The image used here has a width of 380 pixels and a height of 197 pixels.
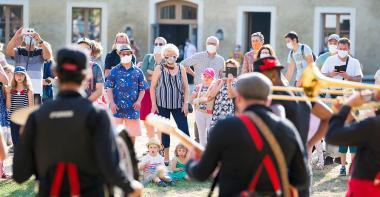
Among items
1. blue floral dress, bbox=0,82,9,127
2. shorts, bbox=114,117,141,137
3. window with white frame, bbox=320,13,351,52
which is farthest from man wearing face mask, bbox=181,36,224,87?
window with white frame, bbox=320,13,351,52

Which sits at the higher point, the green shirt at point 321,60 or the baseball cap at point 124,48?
the baseball cap at point 124,48

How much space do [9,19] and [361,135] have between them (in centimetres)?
2891

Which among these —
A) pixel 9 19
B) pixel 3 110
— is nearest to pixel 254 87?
pixel 3 110

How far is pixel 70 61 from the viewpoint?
6.48 meters

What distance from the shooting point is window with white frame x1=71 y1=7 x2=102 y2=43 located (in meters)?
35.1

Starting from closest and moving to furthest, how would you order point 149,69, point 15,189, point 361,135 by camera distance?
point 361,135 → point 15,189 → point 149,69

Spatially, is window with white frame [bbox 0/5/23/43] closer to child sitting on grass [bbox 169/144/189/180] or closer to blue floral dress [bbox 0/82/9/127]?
blue floral dress [bbox 0/82/9/127]

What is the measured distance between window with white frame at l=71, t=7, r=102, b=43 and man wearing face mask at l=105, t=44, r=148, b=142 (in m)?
21.9

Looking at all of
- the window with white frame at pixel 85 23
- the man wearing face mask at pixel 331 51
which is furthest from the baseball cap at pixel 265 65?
the window with white frame at pixel 85 23

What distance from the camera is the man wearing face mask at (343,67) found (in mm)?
14156

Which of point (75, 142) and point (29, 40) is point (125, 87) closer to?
point (29, 40)

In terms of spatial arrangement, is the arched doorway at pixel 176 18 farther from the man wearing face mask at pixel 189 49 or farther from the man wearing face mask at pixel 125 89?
the man wearing face mask at pixel 125 89

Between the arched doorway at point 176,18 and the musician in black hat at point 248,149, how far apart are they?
1085 inches

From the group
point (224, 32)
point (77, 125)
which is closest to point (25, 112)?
point (77, 125)
